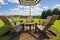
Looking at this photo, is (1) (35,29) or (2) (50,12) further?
(2) (50,12)

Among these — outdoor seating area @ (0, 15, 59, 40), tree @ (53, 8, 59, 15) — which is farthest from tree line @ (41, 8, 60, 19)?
outdoor seating area @ (0, 15, 59, 40)

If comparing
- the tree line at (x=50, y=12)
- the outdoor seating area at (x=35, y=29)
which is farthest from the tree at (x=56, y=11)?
the outdoor seating area at (x=35, y=29)

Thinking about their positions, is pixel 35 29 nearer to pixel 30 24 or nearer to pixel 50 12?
pixel 30 24

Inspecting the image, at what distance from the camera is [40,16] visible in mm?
12633

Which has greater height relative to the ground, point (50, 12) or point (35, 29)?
point (35, 29)

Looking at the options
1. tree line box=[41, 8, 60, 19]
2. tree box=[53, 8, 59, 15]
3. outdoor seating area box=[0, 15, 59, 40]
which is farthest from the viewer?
tree box=[53, 8, 59, 15]

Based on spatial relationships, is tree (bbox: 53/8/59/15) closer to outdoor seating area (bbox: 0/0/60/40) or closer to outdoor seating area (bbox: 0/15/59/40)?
outdoor seating area (bbox: 0/0/60/40)

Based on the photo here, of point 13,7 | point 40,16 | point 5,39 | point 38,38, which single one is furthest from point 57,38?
point 13,7

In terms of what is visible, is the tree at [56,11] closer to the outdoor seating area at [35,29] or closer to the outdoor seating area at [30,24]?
the outdoor seating area at [30,24]

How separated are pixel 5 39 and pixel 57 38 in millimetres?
1751

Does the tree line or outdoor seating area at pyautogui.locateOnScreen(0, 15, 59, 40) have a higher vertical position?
outdoor seating area at pyautogui.locateOnScreen(0, 15, 59, 40)

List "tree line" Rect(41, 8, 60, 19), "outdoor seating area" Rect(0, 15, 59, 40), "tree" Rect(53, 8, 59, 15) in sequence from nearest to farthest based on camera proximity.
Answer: "outdoor seating area" Rect(0, 15, 59, 40), "tree line" Rect(41, 8, 60, 19), "tree" Rect(53, 8, 59, 15)

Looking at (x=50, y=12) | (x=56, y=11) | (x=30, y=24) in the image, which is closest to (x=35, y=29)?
(x=30, y=24)

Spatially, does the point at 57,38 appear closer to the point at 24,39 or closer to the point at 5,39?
the point at 24,39
